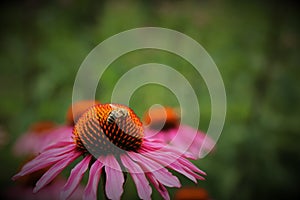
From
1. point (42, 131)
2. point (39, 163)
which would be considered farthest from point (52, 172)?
point (42, 131)

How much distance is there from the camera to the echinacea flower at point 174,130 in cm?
127

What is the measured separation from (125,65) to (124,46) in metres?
0.09

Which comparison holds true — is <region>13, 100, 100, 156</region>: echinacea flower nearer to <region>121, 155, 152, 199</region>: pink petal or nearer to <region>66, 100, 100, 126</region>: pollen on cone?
<region>66, 100, 100, 126</region>: pollen on cone

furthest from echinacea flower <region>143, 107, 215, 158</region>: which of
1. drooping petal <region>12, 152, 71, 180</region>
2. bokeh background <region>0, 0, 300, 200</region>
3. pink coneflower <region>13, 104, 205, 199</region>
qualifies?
drooping petal <region>12, 152, 71, 180</region>

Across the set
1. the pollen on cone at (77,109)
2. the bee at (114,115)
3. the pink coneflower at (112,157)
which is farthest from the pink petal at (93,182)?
the pollen on cone at (77,109)

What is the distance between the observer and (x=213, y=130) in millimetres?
1468

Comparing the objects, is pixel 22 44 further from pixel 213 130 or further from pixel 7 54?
pixel 213 130

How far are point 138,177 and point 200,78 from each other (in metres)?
1.00

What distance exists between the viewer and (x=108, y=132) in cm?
75

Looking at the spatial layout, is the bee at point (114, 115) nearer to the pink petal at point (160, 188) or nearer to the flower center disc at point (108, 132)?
the flower center disc at point (108, 132)

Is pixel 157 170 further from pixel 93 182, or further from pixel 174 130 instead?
pixel 174 130

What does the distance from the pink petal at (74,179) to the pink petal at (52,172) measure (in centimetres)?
2

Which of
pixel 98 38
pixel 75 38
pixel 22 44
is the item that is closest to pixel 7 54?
pixel 22 44

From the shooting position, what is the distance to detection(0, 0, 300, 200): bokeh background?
1488 millimetres
